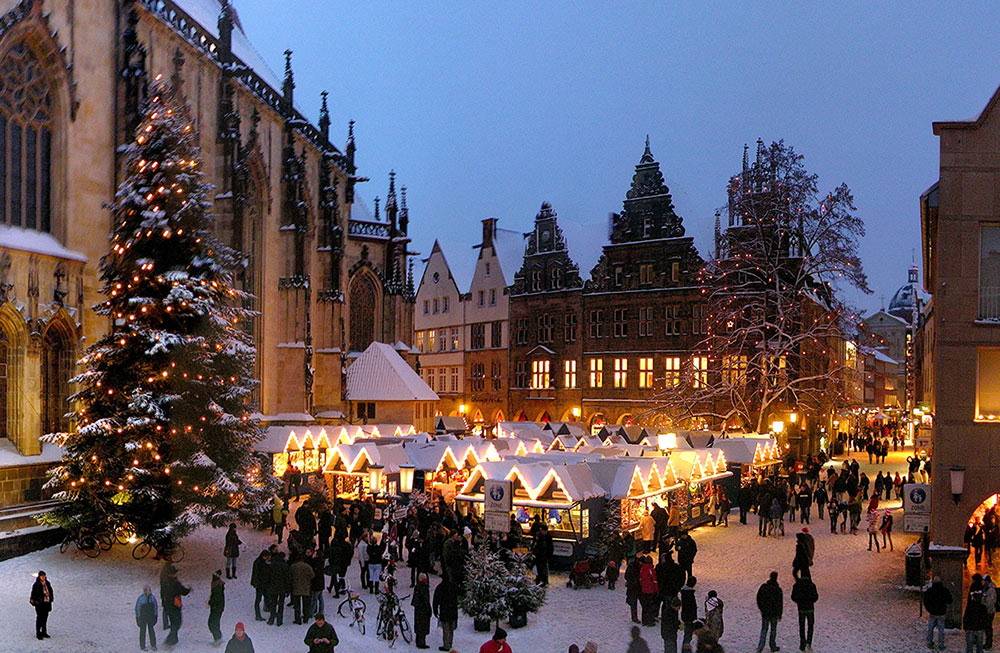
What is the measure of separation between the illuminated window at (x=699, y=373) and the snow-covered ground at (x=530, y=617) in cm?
1489

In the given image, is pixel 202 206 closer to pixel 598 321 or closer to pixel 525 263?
pixel 598 321

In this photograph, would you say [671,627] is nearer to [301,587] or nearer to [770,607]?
[770,607]

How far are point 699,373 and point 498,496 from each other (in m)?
19.1

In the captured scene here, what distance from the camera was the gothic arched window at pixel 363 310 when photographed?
4712cm

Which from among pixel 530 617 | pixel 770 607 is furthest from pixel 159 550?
pixel 770 607

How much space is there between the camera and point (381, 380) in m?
43.9

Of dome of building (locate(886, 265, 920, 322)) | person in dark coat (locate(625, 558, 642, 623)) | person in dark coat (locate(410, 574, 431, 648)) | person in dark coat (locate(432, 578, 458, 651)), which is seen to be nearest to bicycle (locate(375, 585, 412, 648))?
person in dark coat (locate(410, 574, 431, 648))

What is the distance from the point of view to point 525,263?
56.4m

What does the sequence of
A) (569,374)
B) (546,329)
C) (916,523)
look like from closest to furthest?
(916,523) < (569,374) < (546,329)

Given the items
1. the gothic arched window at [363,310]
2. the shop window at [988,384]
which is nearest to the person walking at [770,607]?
the shop window at [988,384]

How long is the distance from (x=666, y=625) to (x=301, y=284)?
2592 centimetres

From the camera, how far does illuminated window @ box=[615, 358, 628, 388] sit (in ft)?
165

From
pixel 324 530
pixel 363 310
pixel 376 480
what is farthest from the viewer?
pixel 363 310

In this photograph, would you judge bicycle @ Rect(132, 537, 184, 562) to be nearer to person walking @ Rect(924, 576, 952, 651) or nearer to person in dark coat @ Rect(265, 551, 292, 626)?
person in dark coat @ Rect(265, 551, 292, 626)
